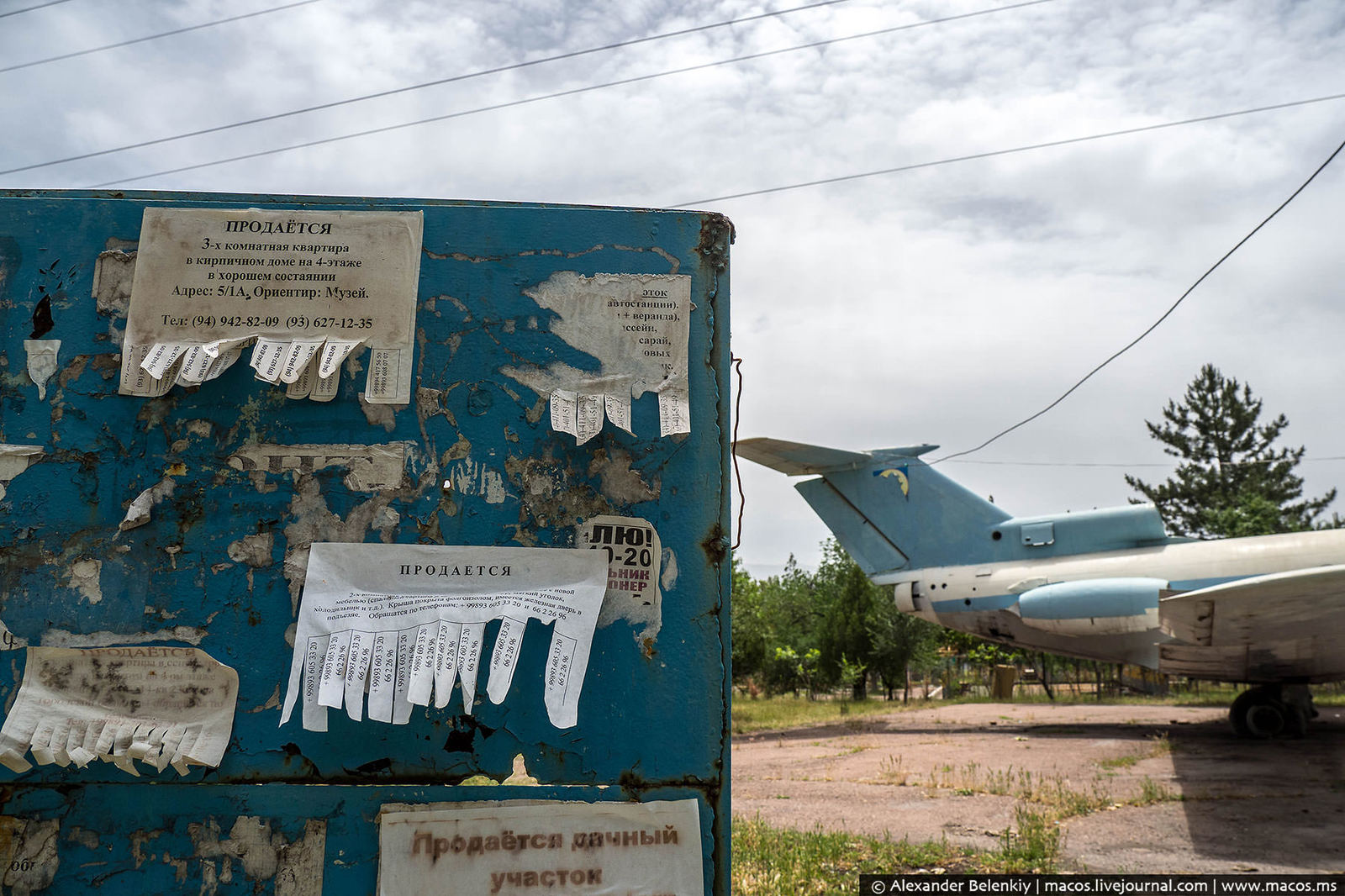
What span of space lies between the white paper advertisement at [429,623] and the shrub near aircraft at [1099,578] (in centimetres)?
A: 950

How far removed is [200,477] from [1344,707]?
24560mm

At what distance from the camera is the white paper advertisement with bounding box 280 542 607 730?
83.0 inches

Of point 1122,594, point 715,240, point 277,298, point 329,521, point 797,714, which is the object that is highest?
point 715,240

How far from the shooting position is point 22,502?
226 cm

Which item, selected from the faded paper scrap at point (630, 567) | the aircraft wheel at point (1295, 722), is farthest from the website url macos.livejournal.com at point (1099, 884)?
the aircraft wheel at point (1295, 722)

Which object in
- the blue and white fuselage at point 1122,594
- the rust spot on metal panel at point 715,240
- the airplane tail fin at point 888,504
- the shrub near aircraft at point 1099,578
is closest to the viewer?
the rust spot on metal panel at point 715,240

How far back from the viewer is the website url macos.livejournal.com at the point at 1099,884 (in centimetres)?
471

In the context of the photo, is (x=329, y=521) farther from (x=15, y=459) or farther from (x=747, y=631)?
(x=747, y=631)

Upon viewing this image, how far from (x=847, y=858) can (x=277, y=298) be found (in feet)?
16.6

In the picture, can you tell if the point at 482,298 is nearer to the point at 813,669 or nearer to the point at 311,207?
the point at 311,207

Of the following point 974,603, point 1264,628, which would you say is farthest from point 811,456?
point 1264,628

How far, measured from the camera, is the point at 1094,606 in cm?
1253

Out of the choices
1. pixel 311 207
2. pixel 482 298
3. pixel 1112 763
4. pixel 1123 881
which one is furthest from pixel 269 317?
pixel 1112 763

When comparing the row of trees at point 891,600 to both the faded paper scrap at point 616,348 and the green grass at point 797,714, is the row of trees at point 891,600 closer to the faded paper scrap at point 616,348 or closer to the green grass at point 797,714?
the green grass at point 797,714
